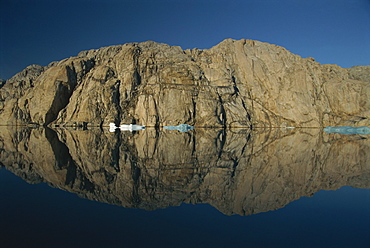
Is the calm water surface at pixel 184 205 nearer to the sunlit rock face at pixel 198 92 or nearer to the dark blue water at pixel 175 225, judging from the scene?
the dark blue water at pixel 175 225

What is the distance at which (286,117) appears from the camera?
72.4m

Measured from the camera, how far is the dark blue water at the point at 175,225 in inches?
199

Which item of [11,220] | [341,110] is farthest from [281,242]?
[341,110]

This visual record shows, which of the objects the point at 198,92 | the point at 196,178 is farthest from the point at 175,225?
the point at 198,92

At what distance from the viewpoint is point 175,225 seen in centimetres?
586

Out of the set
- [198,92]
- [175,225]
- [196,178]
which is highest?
[198,92]

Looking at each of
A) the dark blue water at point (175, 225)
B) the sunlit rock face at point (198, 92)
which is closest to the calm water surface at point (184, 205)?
the dark blue water at point (175, 225)

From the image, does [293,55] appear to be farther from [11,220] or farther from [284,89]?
[11,220]

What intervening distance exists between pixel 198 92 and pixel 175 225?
217 feet

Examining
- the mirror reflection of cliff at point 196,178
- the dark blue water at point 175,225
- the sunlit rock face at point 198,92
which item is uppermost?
the sunlit rock face at point 198,92

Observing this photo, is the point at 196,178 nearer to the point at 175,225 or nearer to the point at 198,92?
the point at 175,225

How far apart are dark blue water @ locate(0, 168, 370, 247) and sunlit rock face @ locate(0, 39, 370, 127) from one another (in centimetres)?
5958

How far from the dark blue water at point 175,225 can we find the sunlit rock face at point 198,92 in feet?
195

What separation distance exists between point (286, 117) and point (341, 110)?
645 inches
